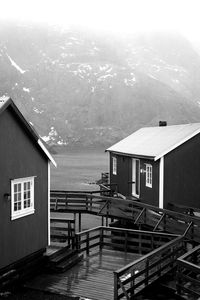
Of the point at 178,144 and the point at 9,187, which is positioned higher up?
the point at 178,144

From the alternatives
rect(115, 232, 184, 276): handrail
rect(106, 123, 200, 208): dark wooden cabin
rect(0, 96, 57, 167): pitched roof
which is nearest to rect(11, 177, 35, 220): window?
rect(0, 96, 57, 167): pitched roof

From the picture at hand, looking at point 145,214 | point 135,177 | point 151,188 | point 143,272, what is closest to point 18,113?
point 143,272

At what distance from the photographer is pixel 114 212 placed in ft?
67.9

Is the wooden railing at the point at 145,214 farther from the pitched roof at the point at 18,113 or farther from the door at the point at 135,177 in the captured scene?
the pitched roof at the point at 18,113

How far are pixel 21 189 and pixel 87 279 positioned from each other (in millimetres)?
3778

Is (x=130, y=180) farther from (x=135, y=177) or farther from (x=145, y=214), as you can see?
(x=145, y=214)

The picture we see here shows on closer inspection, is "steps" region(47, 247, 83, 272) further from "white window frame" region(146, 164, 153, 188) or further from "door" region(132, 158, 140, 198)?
Answer: "door" region(132, 158, 140, 198)

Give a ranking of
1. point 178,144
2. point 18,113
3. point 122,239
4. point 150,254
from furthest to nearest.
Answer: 1. point 178,144
2. point 122,239
3. point 18,113
4. point 150,254

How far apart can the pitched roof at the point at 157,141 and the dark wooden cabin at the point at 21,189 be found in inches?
299

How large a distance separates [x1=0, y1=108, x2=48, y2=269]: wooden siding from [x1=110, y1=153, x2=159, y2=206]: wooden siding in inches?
301

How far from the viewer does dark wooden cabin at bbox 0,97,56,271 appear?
1300 centimetres

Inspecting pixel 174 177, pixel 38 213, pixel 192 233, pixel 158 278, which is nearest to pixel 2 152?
pixel 38 213

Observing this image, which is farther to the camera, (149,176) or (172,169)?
(149,176)

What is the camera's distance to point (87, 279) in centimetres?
1286
